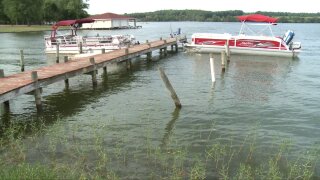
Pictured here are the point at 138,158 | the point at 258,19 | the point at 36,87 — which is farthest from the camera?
the point at 258,19

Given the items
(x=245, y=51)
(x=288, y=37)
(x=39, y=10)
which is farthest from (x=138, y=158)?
(x=39, y=10)

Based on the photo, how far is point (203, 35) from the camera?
37.2m

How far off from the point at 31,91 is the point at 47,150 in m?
4.40

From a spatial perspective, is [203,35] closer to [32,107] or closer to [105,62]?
[105,62]

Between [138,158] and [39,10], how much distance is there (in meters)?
103

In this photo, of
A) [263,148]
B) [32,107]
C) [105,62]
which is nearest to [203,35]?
[105,62]

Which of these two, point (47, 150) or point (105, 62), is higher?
point (105, 62)

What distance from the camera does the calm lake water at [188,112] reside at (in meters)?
11.7

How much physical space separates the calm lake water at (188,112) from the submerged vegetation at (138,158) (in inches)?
3.5

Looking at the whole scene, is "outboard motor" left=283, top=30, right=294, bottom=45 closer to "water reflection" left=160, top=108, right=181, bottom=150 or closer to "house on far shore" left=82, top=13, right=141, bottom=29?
"water reflection" left=160, top=108, right=181, bottom=150

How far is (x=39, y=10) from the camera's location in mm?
104500

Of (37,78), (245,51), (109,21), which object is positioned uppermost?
(109,21)

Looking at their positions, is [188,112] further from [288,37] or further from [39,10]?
[39,10]

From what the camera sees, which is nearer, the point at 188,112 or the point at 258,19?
the point at 188,112
